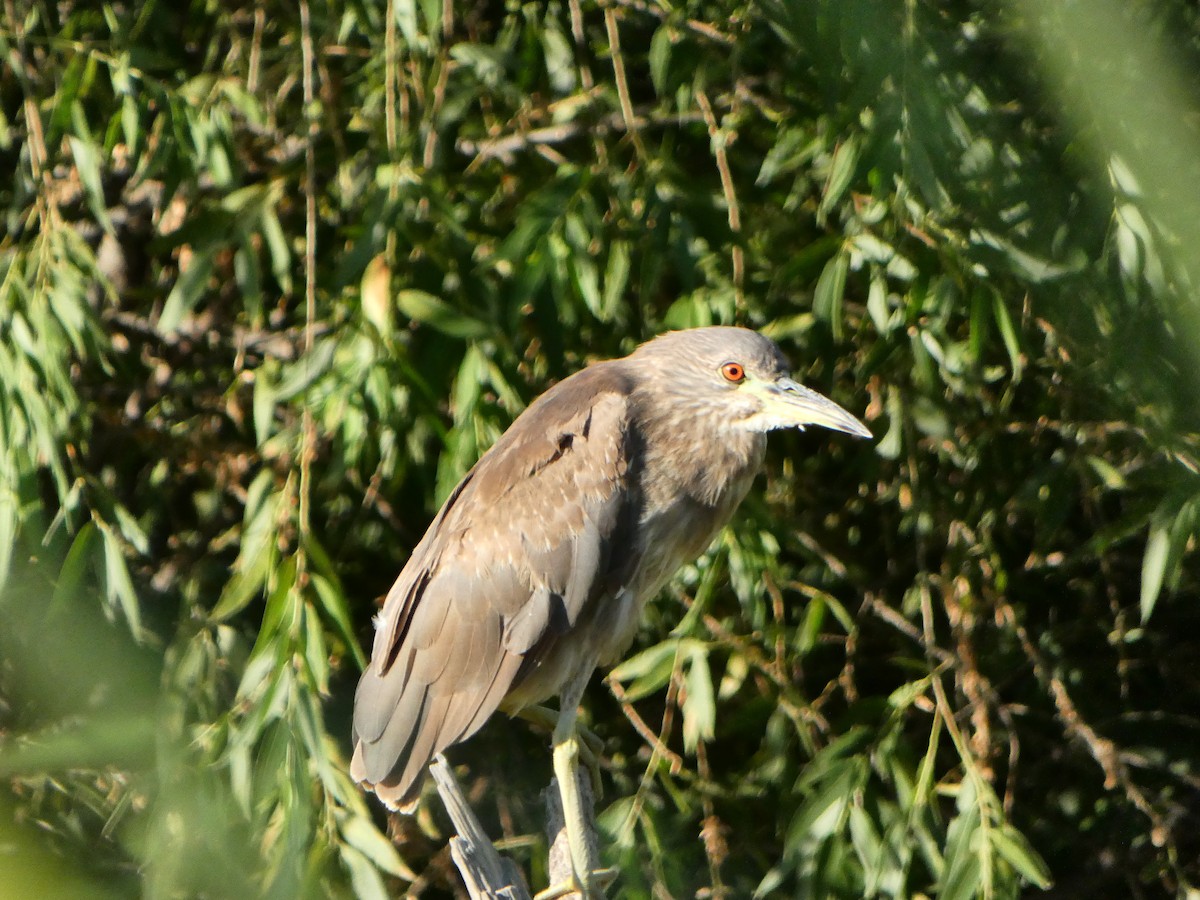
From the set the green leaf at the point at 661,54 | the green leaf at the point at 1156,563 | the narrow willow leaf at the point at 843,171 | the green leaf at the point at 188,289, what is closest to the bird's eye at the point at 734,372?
the narrow willow leaf at the point at 843,171

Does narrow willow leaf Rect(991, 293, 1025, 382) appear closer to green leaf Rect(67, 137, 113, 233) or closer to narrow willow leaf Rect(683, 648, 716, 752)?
narrow willow leaf Rect(683, 648, 716, 752)

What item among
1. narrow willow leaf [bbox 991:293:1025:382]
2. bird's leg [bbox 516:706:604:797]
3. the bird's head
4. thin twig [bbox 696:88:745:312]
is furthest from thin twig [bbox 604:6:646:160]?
bird's leg [bbox 516:706:604:797]

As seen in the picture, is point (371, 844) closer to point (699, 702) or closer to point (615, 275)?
point (699, 702)

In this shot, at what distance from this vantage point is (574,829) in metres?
2.60

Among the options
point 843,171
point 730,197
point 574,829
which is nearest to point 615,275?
point 730,197

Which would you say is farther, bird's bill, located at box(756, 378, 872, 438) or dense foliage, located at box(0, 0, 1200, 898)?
dense foliage, located at box(0, 0, 1200, 898)

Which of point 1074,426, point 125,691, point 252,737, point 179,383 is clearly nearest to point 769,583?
point 1074,426

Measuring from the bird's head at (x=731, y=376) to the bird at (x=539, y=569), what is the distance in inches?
1.4

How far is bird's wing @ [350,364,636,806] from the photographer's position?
2758 mm

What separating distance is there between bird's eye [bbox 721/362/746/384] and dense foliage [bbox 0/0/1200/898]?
0.23m

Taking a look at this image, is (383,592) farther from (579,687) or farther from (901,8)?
(901,8)

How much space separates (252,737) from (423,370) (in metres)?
0.89

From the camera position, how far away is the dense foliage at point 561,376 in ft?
9.43

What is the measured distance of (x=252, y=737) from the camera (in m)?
2.62
